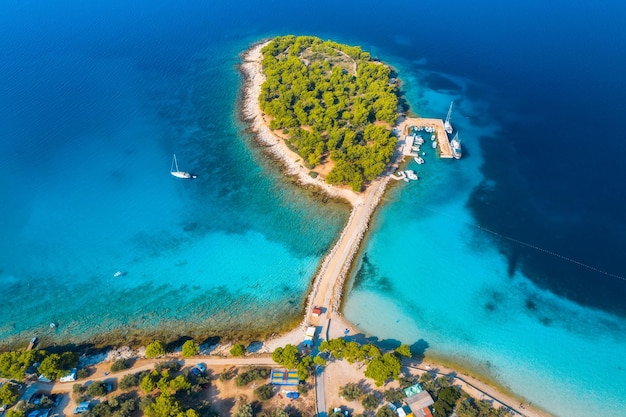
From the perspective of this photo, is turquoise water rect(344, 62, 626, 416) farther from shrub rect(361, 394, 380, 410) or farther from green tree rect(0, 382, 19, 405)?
green tree rect(0, 382, 19, 405)

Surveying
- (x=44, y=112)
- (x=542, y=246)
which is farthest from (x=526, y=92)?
(x=44, y=112)

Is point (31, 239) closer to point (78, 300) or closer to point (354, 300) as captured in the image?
point (78, 300)

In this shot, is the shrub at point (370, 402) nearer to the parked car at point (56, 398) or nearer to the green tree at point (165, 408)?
the green tree at point (165, 408)

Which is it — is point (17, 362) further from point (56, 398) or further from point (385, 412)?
point (385, 412)

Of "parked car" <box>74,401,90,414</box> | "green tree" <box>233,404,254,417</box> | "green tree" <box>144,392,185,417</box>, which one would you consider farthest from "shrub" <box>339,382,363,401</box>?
"parked car" <box>74,401,90,414</box>

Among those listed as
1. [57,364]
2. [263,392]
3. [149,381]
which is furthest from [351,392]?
[57,364]
